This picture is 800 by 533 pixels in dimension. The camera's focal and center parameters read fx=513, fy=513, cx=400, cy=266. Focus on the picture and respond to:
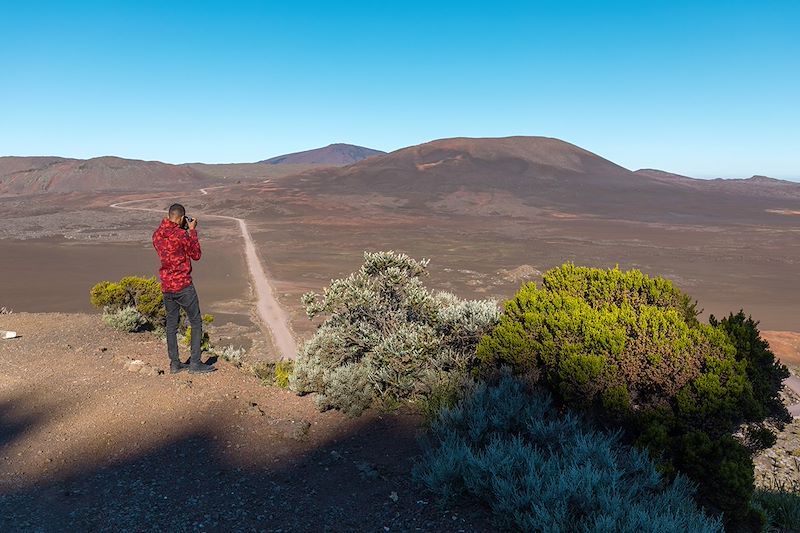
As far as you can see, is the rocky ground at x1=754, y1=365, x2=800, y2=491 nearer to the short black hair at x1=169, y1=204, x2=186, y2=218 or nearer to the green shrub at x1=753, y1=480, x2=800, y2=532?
the green shrub at x1=753, y1=480, x2=800, y2=532

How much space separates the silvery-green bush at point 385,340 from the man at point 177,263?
1.64 metres

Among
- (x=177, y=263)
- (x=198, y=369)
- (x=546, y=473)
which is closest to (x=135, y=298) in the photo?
→ (x=198, y=369)

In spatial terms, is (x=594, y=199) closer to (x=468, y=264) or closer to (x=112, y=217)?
(x=468, y=264)

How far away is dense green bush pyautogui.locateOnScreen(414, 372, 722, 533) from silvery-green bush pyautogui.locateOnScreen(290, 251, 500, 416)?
41.7 inches

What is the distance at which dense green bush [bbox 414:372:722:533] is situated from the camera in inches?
132

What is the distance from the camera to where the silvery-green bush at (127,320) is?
9438 millimetres

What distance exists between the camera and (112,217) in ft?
212

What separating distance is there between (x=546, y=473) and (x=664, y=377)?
1694mm

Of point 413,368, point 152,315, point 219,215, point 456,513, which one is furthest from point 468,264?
point 219,215

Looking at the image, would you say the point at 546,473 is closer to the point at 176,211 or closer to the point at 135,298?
the point at 176,211

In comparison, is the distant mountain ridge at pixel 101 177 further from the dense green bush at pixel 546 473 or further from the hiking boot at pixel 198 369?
the dense green bush at pixel 546 473

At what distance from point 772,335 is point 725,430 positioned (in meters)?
19.1

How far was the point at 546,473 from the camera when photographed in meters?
3.78

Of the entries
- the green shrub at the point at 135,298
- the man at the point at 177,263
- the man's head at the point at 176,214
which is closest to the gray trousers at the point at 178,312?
the man at the point at 177,263
